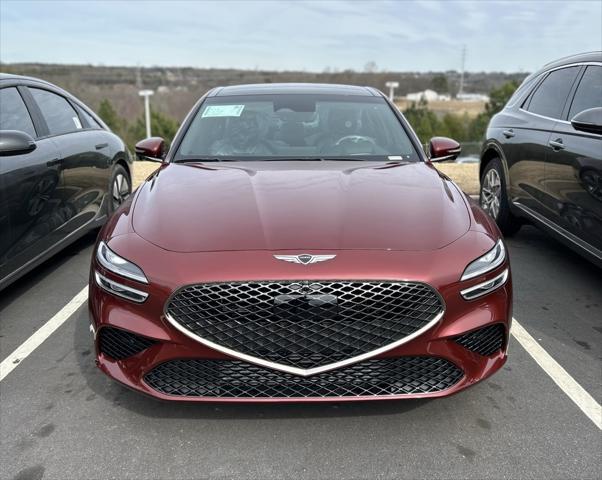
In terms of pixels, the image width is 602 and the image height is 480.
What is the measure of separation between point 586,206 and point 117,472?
132 inches

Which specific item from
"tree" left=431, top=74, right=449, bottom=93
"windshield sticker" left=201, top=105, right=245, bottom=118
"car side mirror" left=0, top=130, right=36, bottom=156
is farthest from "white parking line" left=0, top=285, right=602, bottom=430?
"tree" left=431, top=74, right=449, bottom=93

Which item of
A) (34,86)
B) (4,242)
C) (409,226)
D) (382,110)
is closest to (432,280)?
(409,226)

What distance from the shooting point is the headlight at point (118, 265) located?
7.79 feet

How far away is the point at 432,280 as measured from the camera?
2.31m

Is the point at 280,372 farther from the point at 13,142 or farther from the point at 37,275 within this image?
the point at 37,275

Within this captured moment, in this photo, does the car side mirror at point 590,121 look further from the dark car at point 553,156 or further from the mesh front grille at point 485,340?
the mesh front grille at point 485,340

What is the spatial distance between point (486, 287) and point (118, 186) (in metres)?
4.24

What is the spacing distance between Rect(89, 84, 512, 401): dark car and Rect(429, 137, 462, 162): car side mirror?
1208mm

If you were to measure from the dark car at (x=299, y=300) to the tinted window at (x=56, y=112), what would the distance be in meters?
2.24

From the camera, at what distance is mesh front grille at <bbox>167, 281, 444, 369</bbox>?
2.27 m

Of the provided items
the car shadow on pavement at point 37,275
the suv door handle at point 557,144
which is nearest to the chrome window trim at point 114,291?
the car shadow on pavement at point 37,275

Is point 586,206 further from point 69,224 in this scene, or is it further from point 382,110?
point 69,224

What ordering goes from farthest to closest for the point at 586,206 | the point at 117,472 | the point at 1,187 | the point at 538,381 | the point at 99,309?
1. the point at 586,206
2. the point at 1,187
3. the point at 538,381
4. the point at 99,309
5. the point at 117,472

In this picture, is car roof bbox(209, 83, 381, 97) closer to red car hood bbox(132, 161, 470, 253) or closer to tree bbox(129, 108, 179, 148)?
red car hood bbox(132, 161, 470, 253)
